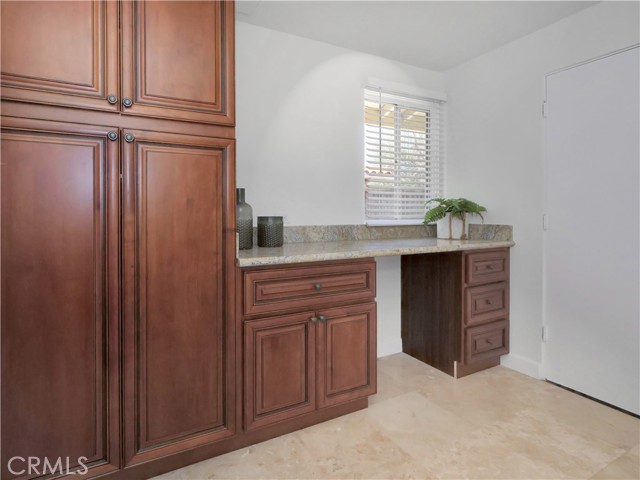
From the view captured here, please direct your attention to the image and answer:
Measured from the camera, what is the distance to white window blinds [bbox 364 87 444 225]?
288 cm

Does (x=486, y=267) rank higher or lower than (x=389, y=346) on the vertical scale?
higher

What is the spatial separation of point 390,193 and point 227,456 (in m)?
2.11

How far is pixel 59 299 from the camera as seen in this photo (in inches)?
53.6

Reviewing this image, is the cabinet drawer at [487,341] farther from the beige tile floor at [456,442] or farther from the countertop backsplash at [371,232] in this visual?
the countertop backsplash at [371,232]

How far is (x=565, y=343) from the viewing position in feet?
7.88

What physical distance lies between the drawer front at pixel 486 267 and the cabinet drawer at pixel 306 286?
838mm

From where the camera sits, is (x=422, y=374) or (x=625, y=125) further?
(x=422, y=374)

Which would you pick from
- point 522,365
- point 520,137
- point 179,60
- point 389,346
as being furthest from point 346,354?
point 520,137

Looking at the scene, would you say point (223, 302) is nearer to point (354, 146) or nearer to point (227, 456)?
point (227, 456)

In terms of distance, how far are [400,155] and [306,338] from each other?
70.2 inches

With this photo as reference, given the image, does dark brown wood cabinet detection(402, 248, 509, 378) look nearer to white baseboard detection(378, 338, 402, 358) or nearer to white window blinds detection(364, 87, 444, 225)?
white baseboard detection(378, 338, 402, 358)

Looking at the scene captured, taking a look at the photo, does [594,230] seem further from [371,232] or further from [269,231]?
[269,231]

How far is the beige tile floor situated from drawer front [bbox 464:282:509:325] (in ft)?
1.52

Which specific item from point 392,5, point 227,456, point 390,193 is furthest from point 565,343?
point 392,5
